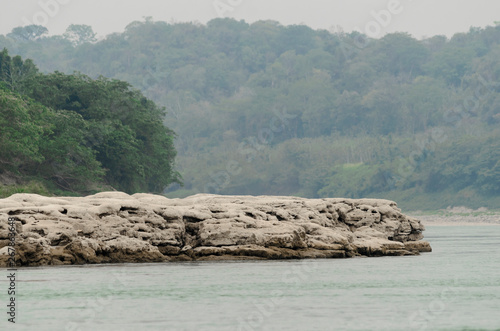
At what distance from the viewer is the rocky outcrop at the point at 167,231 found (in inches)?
1097

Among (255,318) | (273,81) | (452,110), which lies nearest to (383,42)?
(273,81)

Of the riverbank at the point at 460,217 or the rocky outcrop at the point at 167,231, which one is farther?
the riverbank at the point at 460,217

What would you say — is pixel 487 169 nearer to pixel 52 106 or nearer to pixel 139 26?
pixel 52 106

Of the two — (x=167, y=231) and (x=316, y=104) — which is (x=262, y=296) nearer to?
(x=167, y=231)

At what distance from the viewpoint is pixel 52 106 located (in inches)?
2330

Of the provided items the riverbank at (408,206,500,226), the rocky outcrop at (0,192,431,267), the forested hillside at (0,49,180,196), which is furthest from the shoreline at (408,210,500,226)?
the rocky outcrop at (0,192,431,267)

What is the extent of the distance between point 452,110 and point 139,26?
90812 millimetres

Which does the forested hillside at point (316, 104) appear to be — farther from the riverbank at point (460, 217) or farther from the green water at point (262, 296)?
the green water at point (262, 296)

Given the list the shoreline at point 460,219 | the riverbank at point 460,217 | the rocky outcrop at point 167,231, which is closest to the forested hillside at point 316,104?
the riverbank at point 460,217

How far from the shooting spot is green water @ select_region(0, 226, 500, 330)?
1789 cm

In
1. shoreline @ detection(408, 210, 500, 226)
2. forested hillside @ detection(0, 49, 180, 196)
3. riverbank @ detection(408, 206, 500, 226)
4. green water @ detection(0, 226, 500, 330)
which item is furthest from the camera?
riverbank @ detection(408, 206, 500, 226)

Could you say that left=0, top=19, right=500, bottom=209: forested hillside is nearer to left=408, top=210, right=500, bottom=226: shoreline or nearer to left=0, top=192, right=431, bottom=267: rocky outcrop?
left=408, top=210, right=500, bottom=226: shoreline

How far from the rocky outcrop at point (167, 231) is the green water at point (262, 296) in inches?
30.5

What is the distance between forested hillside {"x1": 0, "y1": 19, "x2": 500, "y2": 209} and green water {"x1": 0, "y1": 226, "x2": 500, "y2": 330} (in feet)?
272
